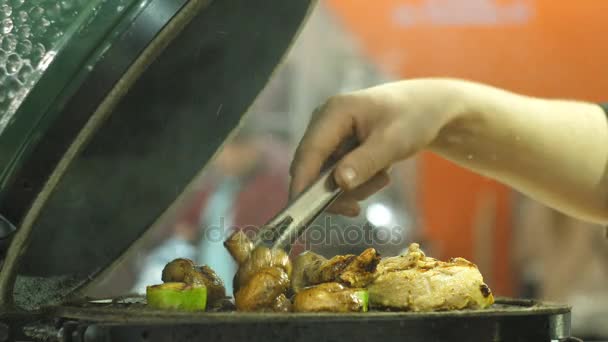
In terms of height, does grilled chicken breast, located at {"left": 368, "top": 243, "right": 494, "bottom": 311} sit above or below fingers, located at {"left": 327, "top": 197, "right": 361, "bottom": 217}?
below

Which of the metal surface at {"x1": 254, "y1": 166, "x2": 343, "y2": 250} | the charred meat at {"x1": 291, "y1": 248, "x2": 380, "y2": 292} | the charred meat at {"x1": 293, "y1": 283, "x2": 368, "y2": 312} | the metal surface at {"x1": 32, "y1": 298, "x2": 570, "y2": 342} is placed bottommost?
the metal surface at {"x1": 32, "y1": 298, "x2": 570, "y2": 342}

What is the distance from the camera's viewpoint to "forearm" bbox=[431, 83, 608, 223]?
6.39 feet

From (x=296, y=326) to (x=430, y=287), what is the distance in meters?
0.31

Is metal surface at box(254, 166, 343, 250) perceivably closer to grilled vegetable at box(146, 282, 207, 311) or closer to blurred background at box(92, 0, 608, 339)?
grilled vegetable at box(146, 282, 207, 311)

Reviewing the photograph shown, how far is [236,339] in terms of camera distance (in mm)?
992

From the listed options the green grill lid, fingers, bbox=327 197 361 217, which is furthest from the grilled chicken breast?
the green grill lid

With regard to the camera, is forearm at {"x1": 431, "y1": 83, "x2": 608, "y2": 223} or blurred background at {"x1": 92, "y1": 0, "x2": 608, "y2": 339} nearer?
forearm at {"x1": 431, "y1": 83, "x2": 608, "y2": 223}

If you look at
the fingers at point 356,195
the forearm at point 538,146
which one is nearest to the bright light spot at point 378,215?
the forearm at point 538,146

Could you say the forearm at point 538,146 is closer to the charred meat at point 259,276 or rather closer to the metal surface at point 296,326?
the charred meat at point 259,276

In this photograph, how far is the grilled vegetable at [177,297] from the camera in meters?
1.18

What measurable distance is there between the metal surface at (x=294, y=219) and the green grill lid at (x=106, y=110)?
11.7 inches

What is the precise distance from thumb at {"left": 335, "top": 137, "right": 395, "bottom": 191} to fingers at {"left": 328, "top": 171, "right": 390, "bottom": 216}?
75mm

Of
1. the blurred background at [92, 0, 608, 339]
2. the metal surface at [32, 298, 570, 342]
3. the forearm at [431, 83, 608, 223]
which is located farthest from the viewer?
the blurred background at [92, 0, 608, 339]

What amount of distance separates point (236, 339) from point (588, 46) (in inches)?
134
